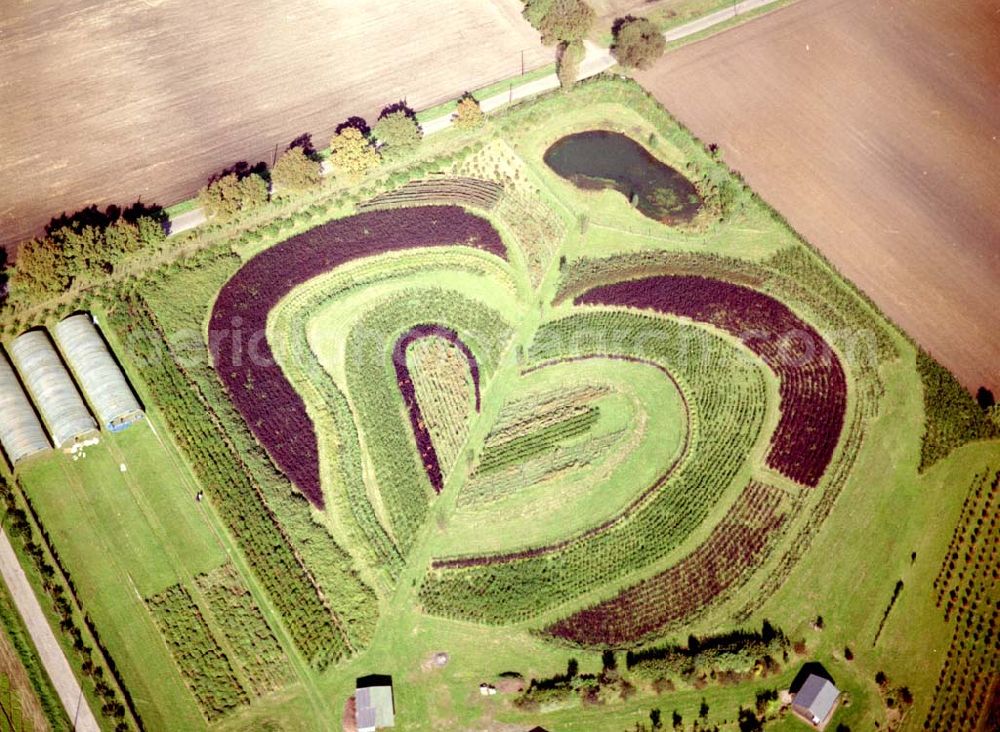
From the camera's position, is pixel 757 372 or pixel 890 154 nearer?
pixel 757 372

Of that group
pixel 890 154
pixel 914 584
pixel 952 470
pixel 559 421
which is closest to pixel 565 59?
pixel 890 154

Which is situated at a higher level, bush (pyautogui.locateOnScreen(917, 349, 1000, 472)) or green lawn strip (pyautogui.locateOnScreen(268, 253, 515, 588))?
green lawn strip (pyautogui.locateOnScreen(268, 253, 515, 588))

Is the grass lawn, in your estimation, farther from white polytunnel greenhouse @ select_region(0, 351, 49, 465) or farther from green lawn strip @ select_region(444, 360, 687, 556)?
green lawn strip @ select_region(444, 360, 687, 556)

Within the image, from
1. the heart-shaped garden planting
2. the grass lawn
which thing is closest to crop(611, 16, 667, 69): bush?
the heart-shaped garden planting

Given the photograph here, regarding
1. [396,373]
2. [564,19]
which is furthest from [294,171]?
[564,19]

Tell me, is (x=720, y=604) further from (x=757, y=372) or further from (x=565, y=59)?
(x=565, y=59)

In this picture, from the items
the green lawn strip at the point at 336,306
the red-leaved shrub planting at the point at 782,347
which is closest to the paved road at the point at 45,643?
the green lawn strip at the point at 336,306

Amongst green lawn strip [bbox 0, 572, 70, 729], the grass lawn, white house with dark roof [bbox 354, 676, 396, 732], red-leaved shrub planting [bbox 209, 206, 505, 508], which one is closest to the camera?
white house with dark roof [bbox 354, 676, 396, 732]

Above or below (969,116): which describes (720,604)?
below
